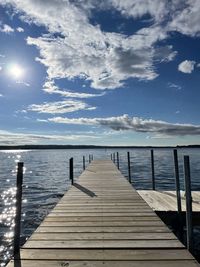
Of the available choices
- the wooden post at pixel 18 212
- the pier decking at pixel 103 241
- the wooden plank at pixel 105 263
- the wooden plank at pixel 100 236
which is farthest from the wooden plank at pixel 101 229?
the wooden plank at pixel 105 263

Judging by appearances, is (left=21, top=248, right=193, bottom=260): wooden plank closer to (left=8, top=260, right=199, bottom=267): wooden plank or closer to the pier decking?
the pier decking

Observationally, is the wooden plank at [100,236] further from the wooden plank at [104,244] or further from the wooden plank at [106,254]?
the wooden plank at [106,254]

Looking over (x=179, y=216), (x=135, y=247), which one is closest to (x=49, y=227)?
(x=135, y=247)

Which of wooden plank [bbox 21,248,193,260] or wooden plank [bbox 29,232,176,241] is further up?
wooden plank [bbox 29,232,176,241]

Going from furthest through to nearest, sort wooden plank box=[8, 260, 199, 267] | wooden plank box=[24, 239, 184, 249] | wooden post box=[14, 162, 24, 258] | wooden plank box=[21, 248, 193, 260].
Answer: wooden plank box=[24, 239, 184, 249] < wooden post box=[14, 162, 24, 258] < wooden plank box=[21, 248, 193, 260] < wooden plank box=[8, 260, 199, 267]

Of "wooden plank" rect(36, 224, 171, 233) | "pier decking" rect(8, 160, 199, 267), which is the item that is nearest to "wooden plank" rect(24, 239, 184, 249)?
"pier decking" rect(8, 160, 199, 267)

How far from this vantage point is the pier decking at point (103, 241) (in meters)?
4.54

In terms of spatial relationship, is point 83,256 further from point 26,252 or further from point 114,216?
point 114,216

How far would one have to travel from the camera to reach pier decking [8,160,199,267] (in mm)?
4543

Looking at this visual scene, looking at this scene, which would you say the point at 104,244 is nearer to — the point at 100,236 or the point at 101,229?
the point at 100,236

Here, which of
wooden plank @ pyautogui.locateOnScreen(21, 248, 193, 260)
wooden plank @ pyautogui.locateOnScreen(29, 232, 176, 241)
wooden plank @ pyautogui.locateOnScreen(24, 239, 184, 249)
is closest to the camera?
wooden plank @ pyautogui.locateOnScreen(21, 248, 193, 260)

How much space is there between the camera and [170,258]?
462 centimetres

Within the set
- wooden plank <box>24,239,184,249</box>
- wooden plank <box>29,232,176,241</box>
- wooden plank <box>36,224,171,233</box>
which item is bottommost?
wooden plank <box>24,239,184,249</box>

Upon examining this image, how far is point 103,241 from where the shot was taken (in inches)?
213
